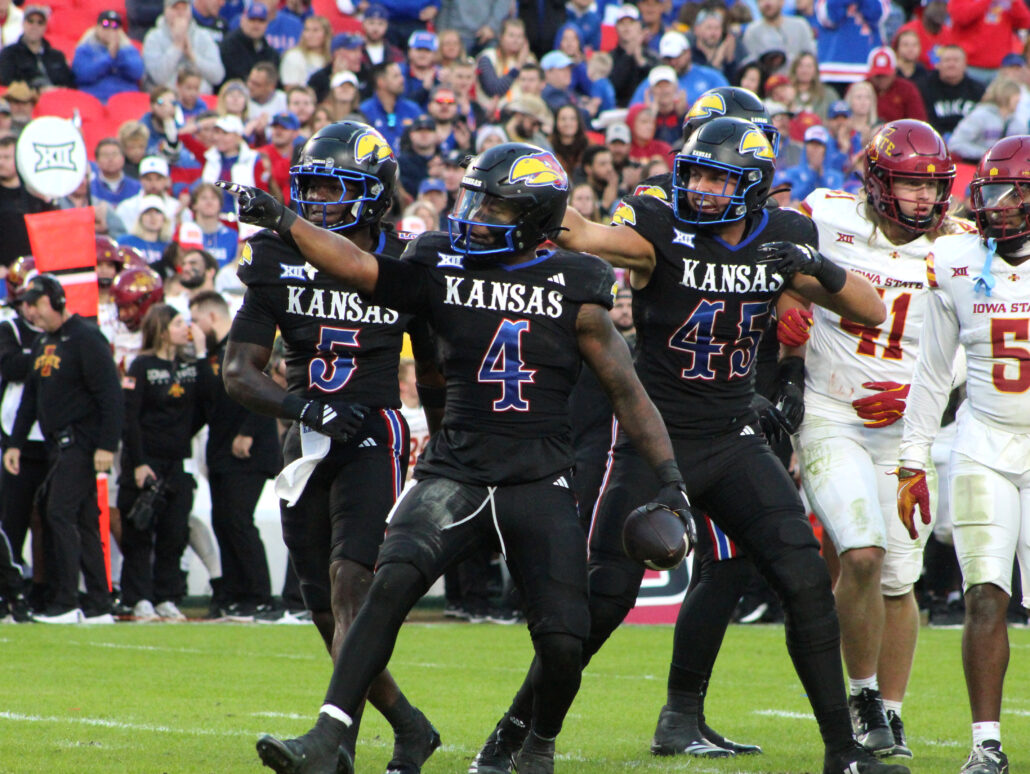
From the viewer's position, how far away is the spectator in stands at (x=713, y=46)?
662 inches

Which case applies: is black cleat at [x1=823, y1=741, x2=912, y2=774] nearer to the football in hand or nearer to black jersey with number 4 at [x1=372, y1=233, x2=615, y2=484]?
the football in hand

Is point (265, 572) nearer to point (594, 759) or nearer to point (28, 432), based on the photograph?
point (28, 432)

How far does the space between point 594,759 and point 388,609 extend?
4.76 feet

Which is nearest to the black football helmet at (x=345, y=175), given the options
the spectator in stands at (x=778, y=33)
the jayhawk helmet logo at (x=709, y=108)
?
the jayhawk helmet logo at (x=709, y=108)

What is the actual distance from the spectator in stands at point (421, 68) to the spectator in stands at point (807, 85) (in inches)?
144

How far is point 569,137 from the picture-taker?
14344 mm

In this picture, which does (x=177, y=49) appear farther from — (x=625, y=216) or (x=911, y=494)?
(x=911, y=494)

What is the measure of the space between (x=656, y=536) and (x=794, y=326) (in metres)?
1.70

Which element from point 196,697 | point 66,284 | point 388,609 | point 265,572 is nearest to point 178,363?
point 66,284

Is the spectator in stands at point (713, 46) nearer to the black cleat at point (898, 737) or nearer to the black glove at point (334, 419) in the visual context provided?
the black cleat at point (898, 737)

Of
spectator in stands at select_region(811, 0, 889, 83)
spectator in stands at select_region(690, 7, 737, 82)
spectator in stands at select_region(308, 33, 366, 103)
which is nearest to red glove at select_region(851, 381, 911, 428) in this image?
spectator in stands at select_region(308, 33, 366, 103)

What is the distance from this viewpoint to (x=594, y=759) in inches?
216

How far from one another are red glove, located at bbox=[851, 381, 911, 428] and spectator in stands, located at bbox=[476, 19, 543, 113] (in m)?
10.2

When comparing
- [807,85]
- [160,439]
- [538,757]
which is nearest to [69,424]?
[160,439]
